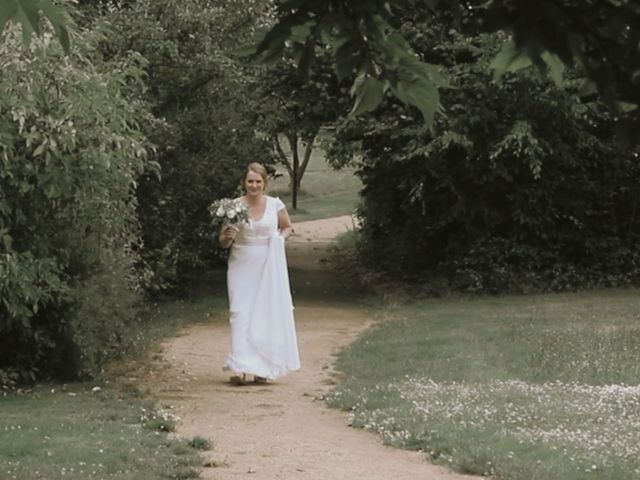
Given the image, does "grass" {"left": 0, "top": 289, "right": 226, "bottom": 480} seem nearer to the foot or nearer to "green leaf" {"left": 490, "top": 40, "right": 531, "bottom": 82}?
the foot

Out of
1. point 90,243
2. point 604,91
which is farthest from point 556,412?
point 604,91

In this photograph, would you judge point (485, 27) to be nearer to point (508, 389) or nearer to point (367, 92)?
point (367, 92)

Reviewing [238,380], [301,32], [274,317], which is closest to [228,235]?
[274,317]

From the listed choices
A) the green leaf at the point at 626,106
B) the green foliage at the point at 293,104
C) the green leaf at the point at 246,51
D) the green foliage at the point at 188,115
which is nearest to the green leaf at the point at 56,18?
the green leaf at the point at 246,51

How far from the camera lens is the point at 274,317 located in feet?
42.3

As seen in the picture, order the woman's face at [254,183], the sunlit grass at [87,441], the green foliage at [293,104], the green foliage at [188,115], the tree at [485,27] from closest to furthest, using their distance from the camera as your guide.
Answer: the tree at [485,27] < the sunlit grass at [87,441] < the woman's face at [254,183] < the green foliage at [188,115] < the green foliage at [293,104]

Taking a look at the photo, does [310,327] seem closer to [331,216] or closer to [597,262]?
[597,262]

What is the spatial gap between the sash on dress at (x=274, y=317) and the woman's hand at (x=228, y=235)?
1.30 feet

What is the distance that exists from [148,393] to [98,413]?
4.77 feet

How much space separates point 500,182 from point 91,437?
50.7ft

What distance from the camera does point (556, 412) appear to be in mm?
10148

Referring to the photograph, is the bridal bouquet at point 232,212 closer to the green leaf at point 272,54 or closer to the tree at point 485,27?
the tree at point 485,27

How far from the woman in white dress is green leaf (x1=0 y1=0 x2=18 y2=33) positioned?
9450mm

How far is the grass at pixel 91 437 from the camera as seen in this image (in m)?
8.15
